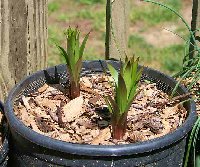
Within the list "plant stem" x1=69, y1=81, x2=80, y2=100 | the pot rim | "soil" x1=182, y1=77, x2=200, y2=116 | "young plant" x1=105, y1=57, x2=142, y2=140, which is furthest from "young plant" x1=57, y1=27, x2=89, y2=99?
"soil" x1=182, y1=77, x2=200, y2=116

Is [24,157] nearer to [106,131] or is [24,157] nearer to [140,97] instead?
[106,131]

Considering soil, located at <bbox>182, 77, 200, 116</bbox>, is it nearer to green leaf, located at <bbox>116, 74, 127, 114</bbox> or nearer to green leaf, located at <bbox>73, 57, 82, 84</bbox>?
green leaf, located at <bbox>116, 74, 127, 114</bbox>

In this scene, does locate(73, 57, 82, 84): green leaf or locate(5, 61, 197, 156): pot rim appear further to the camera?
locate(73, 57, 82, 84): green leaf

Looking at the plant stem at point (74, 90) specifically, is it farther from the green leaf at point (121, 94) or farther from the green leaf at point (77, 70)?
the green leaf at point (121, 94)

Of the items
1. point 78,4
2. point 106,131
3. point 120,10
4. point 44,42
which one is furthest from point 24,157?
point 78,4

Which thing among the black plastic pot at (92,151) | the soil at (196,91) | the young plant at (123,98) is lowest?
the black plastic pot at (92,151)

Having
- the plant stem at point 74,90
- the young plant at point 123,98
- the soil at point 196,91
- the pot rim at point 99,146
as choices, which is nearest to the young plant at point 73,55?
the plant stem at point 74,90

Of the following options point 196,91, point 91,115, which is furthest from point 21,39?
point 196,91
